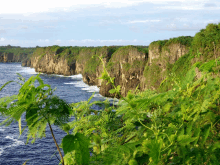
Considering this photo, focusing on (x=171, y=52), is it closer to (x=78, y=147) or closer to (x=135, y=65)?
(x=135, y=65)

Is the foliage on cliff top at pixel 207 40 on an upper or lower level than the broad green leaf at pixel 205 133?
upper

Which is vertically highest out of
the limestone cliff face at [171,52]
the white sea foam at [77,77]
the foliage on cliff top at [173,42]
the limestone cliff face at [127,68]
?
the foliage on cliff top at [173,42]

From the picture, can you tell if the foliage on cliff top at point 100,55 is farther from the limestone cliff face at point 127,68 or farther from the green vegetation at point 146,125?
the green vegetation at point 146,125

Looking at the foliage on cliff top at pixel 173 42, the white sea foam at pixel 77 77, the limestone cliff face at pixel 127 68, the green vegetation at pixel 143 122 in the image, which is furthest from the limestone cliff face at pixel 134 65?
the green vegetation at pixel 143 122

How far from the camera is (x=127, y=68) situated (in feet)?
233

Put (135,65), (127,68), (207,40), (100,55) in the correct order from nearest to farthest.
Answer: (207,40)
(135,65)
(127,68)
(100,55)

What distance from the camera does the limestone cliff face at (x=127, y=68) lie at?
68438mm

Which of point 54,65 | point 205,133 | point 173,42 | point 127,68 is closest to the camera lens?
point 205,133

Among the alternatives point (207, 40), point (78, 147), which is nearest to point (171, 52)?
point (207, 40)

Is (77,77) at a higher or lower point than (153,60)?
lower

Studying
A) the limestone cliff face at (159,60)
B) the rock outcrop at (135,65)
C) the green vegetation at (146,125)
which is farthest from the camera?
the rock outcrop at (135,65)

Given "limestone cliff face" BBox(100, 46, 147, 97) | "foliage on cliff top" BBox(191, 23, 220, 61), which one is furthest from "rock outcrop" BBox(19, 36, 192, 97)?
"foliage on cliff top" BBox(191, 23, 220, 61)

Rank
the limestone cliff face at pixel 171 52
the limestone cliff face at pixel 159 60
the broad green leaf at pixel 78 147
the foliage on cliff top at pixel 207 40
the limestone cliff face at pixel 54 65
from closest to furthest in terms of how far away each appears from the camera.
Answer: the broad green leaf at pixel 78 147 < the foliage on cliff top at pixel 207 40 < the limestone cliff face at pixel 171 52 < the limestone cliff face at pixel 159 60 < the limestone cliff face at pixel 54 65

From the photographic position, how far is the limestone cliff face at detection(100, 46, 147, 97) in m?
68.4
